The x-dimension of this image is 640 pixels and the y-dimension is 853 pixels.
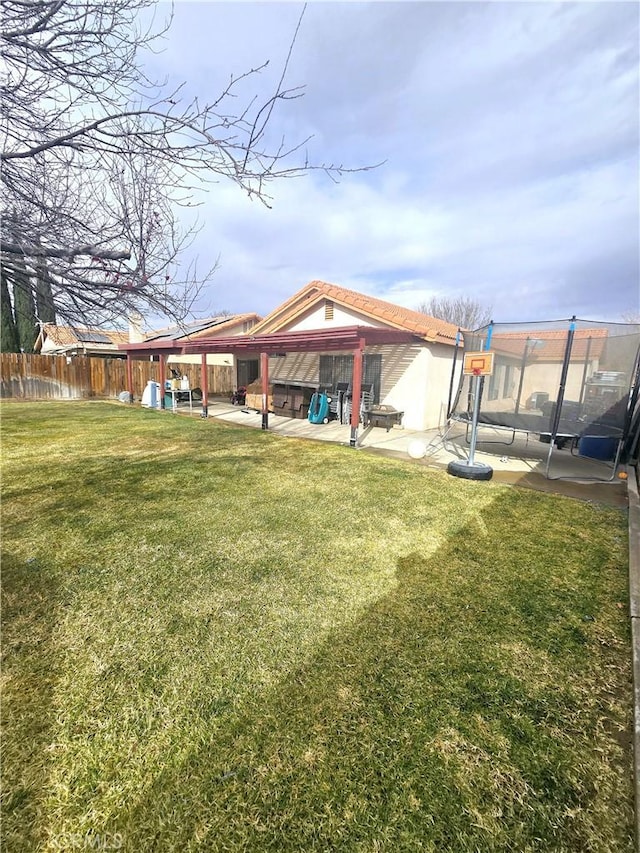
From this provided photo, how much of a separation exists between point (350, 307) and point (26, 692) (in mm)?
10423

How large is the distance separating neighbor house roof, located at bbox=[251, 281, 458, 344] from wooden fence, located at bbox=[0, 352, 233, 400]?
202 inches

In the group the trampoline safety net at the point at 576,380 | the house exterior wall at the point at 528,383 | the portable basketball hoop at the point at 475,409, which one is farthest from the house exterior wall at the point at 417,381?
the portable basketball hoop at the point at 475,409

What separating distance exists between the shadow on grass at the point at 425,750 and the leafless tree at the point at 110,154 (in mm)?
2497

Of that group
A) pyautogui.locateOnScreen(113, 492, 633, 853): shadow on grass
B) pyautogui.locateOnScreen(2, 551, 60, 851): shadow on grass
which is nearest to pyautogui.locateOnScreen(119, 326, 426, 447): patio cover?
pyautogui.locateOnScreen(113, 492, 633, 853): shadow on grass

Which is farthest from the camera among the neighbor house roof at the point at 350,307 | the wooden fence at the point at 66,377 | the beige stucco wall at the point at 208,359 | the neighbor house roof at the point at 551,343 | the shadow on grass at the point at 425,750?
the beige stucco wall at the point at 208,359

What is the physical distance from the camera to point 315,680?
1977 mm

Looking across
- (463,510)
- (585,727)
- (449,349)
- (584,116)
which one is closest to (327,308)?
(449,349)

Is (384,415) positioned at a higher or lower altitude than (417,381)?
lower

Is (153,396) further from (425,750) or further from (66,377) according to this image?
(425,750)

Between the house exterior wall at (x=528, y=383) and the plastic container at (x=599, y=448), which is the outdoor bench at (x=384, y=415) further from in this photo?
the plastic container at (x=599, y=448)

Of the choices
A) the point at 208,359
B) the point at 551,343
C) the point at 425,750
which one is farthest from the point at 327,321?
the point at 425,750

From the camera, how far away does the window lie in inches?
438

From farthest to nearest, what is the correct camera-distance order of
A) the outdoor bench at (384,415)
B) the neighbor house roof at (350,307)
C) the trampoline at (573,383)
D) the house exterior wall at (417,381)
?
the outdoor bench at (384,415), the house exterior wall at (417,381), the neighbor house roof at (350,307), the trampoline at (573,383)

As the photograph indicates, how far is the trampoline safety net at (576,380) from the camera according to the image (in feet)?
18.8
